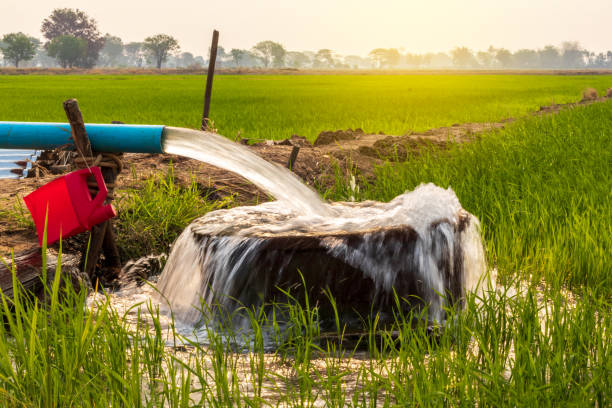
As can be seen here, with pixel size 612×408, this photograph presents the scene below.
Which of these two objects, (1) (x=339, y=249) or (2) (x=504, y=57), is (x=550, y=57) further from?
(1) (x=339, y=249)

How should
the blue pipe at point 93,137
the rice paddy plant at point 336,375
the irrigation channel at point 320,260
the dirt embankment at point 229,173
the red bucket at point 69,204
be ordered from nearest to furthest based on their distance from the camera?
the rice paddy plant at point 336,375 < the irrigation channel at point 320,260 < the red bucket at point 69,204 < the blue pipe at point 93,137 < the dirt embankment at point 229,173

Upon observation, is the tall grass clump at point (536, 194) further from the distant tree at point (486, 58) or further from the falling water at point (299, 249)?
the distant tree at point (486, 58)

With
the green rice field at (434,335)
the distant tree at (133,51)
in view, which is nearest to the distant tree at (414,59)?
the distant tree at (133,51)

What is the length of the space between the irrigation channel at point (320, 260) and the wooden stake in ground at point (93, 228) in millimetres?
368

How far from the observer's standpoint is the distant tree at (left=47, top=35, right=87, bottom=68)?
278 feet

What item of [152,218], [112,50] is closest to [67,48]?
[112,50]

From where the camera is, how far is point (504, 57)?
593 feet

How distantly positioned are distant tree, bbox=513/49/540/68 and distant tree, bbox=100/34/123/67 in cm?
11754

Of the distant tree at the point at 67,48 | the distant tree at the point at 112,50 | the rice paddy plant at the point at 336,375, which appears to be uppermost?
the distant tree at the point at 112,50

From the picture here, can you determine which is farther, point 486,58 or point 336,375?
point 486,58

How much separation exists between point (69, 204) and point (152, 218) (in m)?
0.95

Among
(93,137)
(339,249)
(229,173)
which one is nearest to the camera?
(339,249)

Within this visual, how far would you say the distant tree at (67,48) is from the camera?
84.8 m

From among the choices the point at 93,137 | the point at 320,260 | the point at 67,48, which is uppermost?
the point at 67,48
